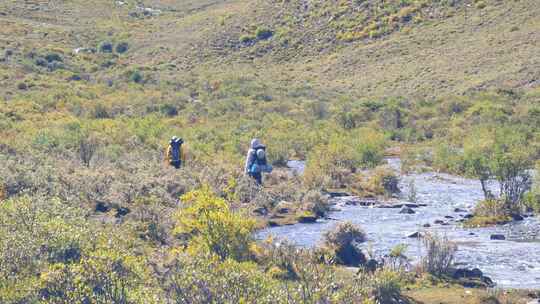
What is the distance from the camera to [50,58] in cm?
8388

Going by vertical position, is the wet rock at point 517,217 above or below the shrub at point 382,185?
below

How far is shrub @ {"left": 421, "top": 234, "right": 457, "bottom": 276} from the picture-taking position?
71.3ft

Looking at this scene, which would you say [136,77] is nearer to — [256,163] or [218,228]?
[256,163]

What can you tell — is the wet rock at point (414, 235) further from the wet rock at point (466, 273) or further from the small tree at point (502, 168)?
the small tree at point (502, 168)

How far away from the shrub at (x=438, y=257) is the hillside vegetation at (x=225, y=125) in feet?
5.93

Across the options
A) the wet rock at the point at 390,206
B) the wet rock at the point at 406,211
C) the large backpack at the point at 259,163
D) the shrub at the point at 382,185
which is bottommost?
the wet rock at the point at 406,211

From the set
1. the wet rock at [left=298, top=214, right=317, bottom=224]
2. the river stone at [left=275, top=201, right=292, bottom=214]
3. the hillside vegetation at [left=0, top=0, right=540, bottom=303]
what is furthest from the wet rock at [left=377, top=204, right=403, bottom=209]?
the wet rock at [left=298, top=214, right=317, bottom=224]

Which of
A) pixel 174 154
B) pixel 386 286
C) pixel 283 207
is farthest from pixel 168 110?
pixel 386 286

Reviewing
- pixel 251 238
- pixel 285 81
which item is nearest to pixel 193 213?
pixel 251 238

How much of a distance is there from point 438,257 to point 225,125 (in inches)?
1386

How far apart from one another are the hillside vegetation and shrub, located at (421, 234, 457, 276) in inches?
71.1

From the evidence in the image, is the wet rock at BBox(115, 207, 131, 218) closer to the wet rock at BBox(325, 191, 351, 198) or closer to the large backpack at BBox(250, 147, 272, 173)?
the large backpack at BBox(250, 147, 272, 173)

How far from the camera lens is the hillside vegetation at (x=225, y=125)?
17.2 meters

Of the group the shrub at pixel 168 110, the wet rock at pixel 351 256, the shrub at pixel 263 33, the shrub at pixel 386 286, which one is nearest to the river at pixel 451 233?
the wet rock at pixel 351 256
